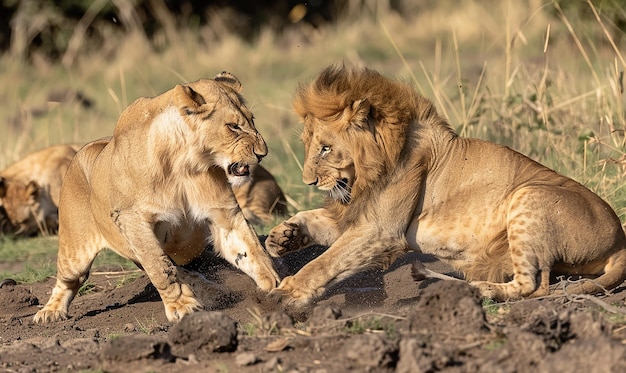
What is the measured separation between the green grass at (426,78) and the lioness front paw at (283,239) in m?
0.69

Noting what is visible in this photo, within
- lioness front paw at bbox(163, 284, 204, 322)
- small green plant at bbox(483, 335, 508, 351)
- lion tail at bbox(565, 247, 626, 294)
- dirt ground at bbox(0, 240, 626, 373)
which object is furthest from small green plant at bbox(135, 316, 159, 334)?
lion tail at bbox(565, 247, 626, 294)

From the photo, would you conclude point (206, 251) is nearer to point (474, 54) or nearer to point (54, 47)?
point (474, 54)

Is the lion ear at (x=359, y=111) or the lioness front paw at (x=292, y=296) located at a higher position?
the lion ear at (x=359, y=111)

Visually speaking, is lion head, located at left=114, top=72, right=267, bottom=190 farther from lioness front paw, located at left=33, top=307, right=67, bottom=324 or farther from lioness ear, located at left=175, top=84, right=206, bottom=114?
lioness front paw, located at left=33, top=307, right=67, bottom=324

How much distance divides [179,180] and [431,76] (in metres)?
7.04

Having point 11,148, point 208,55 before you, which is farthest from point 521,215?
point 208,55

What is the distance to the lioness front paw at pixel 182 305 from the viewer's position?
4.69 meters

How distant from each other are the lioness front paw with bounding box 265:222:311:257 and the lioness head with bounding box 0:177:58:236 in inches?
177

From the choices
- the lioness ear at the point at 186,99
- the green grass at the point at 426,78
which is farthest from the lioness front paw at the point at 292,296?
the green grass at the point at 426,78

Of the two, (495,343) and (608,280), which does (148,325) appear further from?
(608,280)

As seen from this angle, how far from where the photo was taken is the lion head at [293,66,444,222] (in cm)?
489

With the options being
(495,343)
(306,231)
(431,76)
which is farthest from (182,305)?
(431,76)

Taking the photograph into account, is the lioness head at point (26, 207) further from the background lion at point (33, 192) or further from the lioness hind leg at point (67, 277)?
the lioness hind leg at point (67, 277)

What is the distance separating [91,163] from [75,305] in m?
0.98
